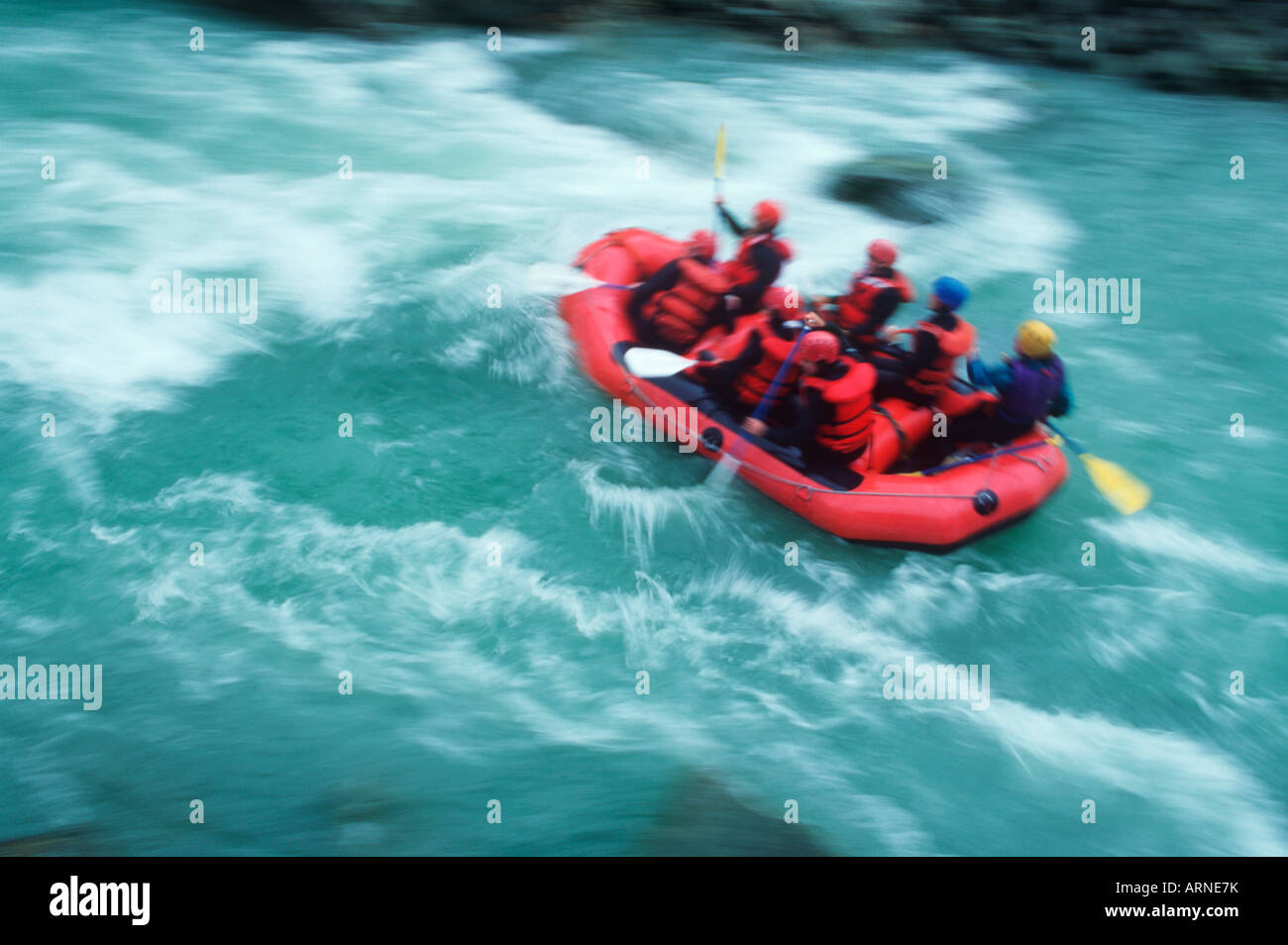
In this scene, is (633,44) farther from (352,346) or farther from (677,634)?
(677,634)

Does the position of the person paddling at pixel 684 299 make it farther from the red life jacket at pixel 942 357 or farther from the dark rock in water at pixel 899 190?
the dark rock in water at pixel 899 190

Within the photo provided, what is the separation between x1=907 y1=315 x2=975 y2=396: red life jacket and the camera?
5.71 m

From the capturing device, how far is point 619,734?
5.21 m

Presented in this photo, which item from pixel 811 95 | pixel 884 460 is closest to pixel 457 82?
pixel 811 95

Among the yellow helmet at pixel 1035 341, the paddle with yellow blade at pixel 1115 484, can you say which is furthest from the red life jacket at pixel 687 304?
the paddle with yellow blade at pixel 1115 484

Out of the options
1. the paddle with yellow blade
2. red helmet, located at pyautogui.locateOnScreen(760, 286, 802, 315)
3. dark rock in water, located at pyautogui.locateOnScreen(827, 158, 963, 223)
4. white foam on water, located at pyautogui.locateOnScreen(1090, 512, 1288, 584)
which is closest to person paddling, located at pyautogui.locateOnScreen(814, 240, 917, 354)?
red helmet, located at pyautogui.locateOnScreen(760, 286, 802, 315)

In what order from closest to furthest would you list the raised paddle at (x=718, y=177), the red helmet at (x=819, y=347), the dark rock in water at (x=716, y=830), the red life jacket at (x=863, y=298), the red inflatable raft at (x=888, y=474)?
the dark rock in water at (x=716, y=830) < the red helmet at (x=819, y=347) < the red inflatable raft at (x=888, y=474) < the red life jacket at (x=863, y=298) < the raised paddle at (x=718, y=177)

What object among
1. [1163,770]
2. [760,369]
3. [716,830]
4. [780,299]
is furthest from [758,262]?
[1163,770]

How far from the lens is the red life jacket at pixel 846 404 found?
5.50 meters

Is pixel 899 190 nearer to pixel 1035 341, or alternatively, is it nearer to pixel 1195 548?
pixel 1195 548

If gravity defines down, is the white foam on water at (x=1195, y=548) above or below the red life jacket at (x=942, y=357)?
below

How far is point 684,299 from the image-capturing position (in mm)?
6426

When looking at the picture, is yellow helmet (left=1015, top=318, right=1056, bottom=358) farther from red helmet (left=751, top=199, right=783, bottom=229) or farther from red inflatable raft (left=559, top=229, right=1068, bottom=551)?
red helmet (left=751, top=199, right=783, bottom=229)

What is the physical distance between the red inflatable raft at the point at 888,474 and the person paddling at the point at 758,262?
27 cm
